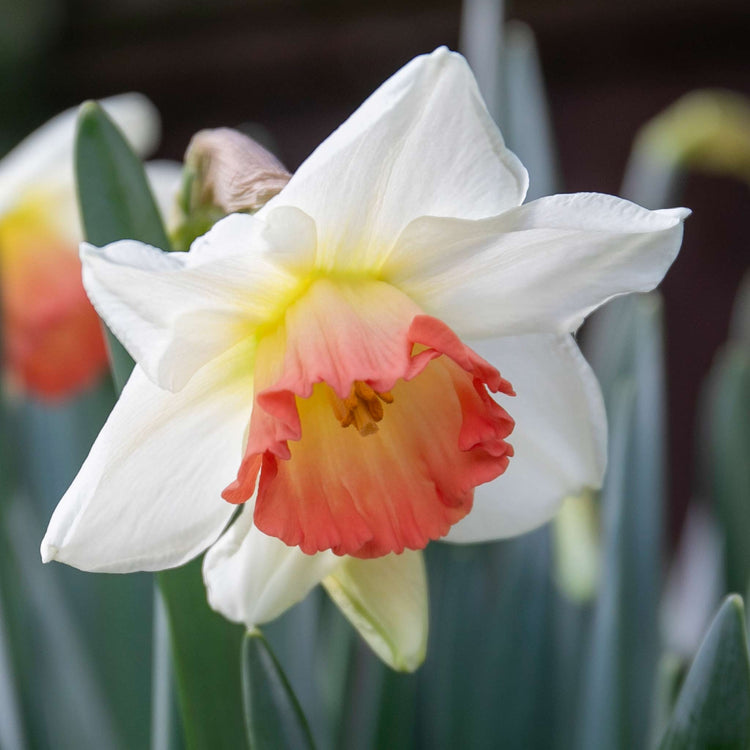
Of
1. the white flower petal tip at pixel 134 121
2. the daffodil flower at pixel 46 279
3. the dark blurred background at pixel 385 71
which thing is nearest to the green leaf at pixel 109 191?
the daffodil flower at pixel 46 279

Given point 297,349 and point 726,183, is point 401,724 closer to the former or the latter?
point 297,349

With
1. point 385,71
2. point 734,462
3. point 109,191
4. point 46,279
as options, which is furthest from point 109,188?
point 385,71

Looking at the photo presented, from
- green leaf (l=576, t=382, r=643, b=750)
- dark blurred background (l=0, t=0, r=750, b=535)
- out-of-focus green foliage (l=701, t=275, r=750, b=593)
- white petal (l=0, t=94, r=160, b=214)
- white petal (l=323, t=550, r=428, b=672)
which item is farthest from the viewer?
dark blurred background (l=0, t=0, r=750, b=535)

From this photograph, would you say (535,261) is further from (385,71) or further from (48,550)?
(385,71)

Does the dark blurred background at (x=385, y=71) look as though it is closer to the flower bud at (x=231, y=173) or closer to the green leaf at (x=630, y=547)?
the green leaf at (x=630, y=547)

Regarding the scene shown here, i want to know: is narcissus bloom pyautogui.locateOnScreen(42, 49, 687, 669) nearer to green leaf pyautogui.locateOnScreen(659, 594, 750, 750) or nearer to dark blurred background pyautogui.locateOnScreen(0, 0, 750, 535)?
green leaf pyautogui.locateOnScreen(659, 594, 750, 750)

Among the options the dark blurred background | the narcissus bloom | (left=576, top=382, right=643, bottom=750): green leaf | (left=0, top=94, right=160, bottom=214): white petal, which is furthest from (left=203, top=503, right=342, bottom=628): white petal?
A: the dark blurred background
